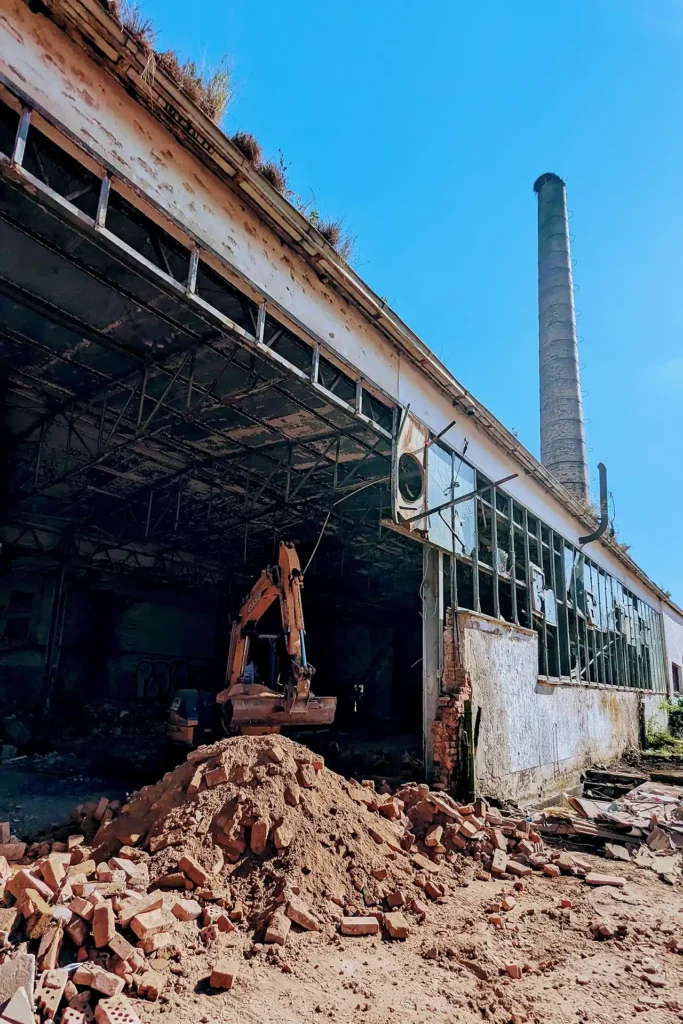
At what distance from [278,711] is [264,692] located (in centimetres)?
56

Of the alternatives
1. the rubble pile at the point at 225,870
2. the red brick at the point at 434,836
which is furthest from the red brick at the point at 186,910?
the red brick at the point at 434,836

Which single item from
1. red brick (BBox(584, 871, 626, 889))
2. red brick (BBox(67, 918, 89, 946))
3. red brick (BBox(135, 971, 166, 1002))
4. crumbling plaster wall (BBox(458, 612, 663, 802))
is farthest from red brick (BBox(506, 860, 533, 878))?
red brick (BBox(67, 918, 89, 946))

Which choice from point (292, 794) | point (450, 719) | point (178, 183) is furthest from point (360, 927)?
point (178, 183)

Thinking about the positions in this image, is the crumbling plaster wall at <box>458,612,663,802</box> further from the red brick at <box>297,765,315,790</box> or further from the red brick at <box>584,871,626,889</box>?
the red brick at <box>297,765,315,790</box>

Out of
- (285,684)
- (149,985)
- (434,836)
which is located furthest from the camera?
(285,684)

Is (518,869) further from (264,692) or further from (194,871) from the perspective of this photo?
(264,692)

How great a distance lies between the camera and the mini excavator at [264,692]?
10.3 m

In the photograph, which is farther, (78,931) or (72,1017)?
(78,931)

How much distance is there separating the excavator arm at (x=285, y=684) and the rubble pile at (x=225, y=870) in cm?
188

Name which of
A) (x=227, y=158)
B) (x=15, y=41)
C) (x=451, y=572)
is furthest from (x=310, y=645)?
(x=15, y=41)

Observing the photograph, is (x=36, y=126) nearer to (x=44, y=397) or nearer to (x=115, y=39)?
(x=115, y=39)

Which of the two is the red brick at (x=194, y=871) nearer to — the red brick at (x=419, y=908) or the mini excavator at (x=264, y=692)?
the red brick at (x=419, y=908)

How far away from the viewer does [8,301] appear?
8.18 meters

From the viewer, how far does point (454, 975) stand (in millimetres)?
4887
